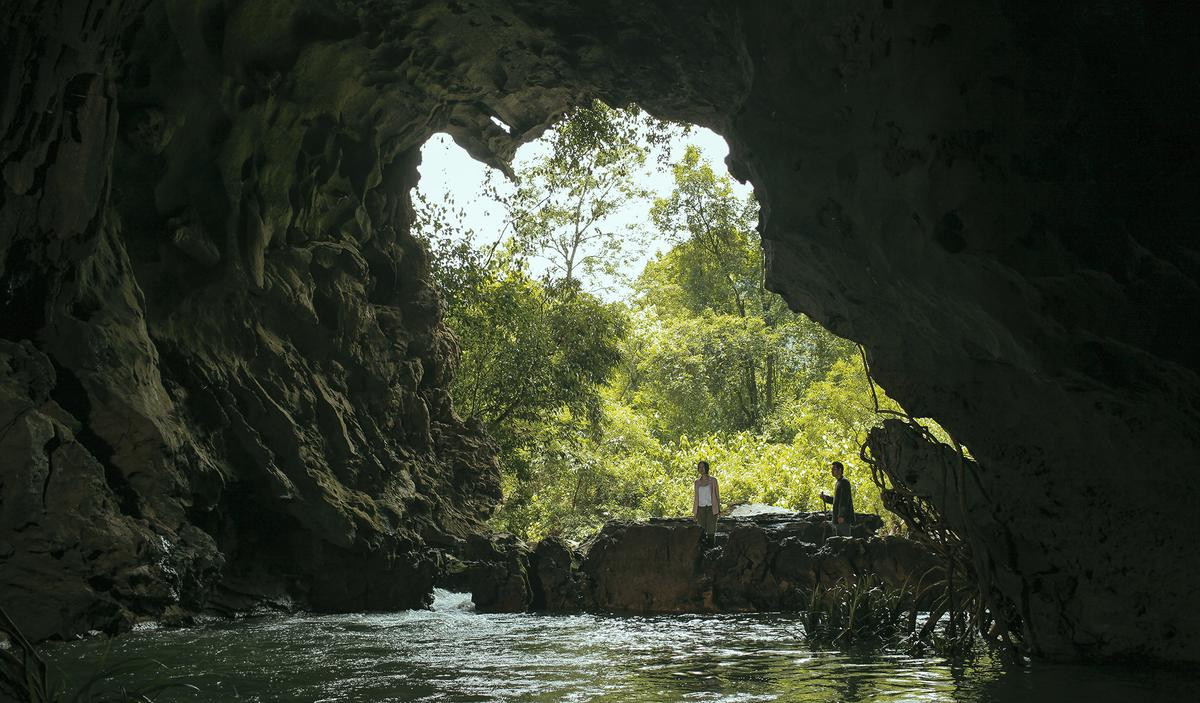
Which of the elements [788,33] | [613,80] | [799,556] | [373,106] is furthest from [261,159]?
Result: [799,556]

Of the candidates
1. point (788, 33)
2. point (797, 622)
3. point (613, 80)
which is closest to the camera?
point (788, 33)

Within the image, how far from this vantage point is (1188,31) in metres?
4.71

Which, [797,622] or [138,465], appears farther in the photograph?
[797,622]

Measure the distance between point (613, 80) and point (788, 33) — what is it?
573 centimetres

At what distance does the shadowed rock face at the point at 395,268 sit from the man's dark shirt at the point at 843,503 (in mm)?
5448

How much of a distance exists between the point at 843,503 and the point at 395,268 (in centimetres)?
910

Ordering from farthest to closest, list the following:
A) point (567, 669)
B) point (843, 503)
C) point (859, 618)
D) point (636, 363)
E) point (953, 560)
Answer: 1. point (636, 363)
2. point (843, 503)
3. point (859, 618)
4. point (953, 560)
5. point (567, 669)

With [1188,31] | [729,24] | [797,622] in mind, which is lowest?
[797,622]

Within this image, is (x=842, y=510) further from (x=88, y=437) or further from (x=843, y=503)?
(x=88, y=437)

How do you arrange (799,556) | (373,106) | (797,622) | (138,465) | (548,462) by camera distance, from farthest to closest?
(548,462), (373,106), (799,556), (797,622), (138,465)

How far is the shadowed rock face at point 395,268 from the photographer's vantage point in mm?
5125

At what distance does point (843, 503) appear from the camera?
1341 centimetres

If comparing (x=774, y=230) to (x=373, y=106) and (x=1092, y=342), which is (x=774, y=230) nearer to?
(x=1092, y=342)

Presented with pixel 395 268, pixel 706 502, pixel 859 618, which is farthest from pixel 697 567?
pixel 395 268
